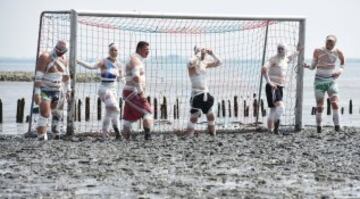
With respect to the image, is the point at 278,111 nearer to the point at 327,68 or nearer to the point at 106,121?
the point at 327,68

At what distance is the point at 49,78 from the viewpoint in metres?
15.3

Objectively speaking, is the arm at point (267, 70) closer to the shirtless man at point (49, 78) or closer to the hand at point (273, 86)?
the hand at point (273, 86)

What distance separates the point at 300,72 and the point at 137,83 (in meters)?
4.29

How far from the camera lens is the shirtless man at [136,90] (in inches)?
591

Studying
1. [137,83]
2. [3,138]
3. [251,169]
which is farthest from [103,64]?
[251,169]

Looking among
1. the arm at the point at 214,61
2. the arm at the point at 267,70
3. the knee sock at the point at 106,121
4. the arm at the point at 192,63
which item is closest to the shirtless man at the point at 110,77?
the knee sock at the point at 106,121

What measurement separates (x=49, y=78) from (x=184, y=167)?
3.91 metres

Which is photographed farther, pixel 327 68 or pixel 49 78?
pixel 327 68

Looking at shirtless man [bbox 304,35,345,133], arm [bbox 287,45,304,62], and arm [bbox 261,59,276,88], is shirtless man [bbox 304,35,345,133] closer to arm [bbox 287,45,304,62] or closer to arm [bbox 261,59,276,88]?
arm [bbox 287,45,304,62]

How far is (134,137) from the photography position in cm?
1641

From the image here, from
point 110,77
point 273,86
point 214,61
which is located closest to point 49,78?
point 110,77

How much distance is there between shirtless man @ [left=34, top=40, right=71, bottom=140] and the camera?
594 inches

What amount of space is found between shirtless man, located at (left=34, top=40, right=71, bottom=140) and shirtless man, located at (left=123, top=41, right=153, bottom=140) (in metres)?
1.15

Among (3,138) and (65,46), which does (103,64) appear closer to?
(65,46)
